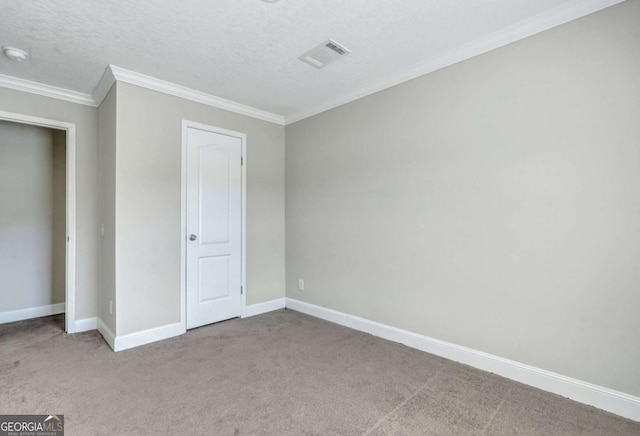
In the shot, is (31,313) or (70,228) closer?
(70,228)

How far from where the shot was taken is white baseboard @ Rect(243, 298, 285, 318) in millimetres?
3915

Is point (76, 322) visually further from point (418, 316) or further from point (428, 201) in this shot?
point (428, 201)

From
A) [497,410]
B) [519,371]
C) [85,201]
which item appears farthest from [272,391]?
[85,201]

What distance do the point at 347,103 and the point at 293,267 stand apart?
7.14ft

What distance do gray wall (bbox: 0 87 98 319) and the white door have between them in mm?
1104

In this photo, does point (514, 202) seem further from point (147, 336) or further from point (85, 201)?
point (85, 201)

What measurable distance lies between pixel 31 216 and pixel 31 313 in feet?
3.91

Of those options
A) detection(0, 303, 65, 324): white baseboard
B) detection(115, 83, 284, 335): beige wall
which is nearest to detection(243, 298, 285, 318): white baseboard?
detection(115, 83, 284, 335): beige wall

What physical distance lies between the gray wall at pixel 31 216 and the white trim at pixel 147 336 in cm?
194

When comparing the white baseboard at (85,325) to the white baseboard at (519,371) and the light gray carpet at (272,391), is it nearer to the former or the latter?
the light gray carpet at (272,391)

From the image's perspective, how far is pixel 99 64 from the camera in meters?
2.78

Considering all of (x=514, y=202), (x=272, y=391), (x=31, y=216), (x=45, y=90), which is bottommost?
(x=272, y=391)

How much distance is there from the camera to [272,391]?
219 cm

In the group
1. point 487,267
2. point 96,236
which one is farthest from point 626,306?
point 96,236
